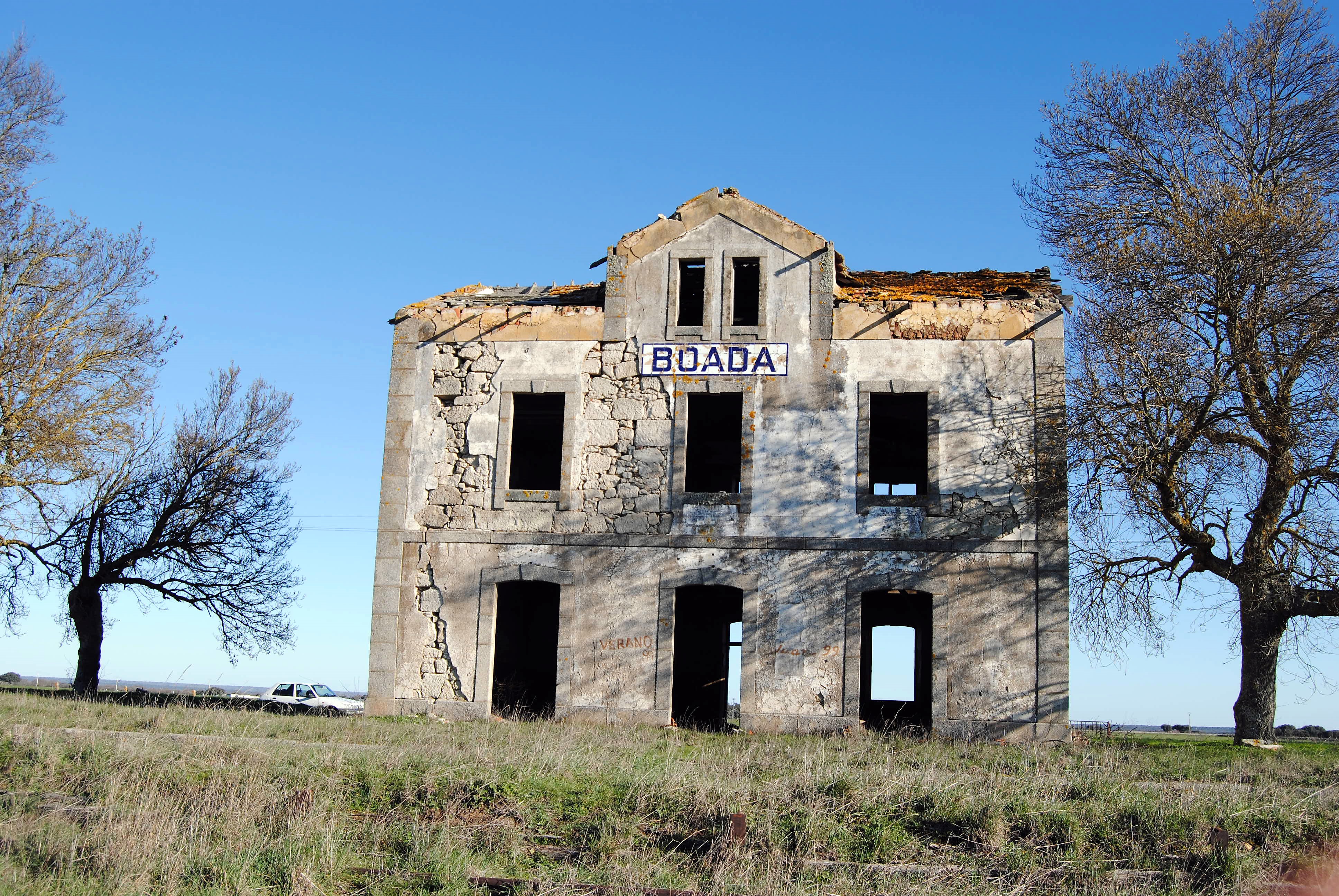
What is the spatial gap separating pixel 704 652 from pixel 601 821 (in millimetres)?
11682

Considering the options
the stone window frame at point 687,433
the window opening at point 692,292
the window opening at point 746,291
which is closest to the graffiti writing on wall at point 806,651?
the stone window frame at point 687,433

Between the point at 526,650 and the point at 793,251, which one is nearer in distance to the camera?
the point at 793,251

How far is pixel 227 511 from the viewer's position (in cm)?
2650

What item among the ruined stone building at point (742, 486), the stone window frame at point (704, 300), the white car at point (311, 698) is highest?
the stone window frame at point (704, 300)

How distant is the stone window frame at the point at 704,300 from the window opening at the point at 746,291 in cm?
35

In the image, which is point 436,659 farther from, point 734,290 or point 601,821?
point 601,821

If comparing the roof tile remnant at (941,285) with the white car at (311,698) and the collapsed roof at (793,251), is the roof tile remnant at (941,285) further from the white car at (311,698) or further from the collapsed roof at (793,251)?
the white car at (311,698)

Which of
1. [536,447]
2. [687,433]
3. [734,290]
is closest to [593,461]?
[687,433]

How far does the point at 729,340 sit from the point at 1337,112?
1103 cm

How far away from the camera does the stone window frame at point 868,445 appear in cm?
1667

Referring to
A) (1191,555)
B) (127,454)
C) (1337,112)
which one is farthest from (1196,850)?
(127,454)

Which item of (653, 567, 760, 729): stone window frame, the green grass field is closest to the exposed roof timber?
(653, 567, 760, 729): stone window frame

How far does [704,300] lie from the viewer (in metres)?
18.0

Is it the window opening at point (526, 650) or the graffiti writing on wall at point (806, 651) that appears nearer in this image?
A: the graffiti writing on wall at point (806, 651)
